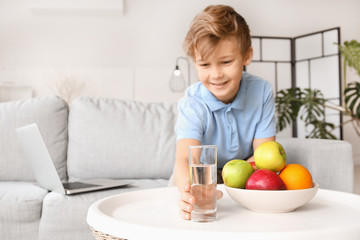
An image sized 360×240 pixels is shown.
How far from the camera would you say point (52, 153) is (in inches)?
90.2

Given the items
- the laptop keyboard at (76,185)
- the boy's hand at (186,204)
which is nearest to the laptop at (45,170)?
the laptop keyboard at (76,185)

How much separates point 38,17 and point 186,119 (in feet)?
14.8

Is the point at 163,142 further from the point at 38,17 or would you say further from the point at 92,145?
the point at 38,17

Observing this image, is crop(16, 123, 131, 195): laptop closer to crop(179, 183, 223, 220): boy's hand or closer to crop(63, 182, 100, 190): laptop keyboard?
crop(63, 182, 100, 190): laptop keyboard

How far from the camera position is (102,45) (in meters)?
5.49

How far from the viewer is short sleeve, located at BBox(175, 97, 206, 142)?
4.88 ft

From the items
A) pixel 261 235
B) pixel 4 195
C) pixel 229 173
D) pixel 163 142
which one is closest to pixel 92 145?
pixel 163 142

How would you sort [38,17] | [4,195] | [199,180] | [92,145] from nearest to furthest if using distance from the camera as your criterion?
[199,180] < [4,195] < [92,145] < [38,17]

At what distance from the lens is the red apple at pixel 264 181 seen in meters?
0.89

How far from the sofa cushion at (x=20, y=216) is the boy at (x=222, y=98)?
729 millimetres

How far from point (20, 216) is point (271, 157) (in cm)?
125

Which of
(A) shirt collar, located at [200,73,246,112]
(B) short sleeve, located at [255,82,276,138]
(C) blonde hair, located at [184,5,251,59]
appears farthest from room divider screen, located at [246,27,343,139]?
(C) blonde hair, located at [184,5,251,59]

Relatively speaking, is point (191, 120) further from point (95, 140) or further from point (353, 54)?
point (353, 54)

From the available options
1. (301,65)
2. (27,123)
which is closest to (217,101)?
(27,123)
